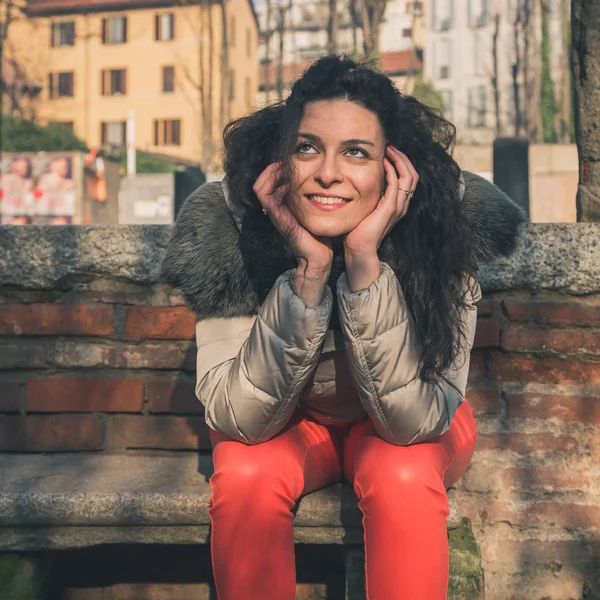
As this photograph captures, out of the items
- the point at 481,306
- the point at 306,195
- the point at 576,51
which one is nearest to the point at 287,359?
the point at 306,195

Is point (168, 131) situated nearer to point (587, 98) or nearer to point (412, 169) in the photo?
point (587, 98)

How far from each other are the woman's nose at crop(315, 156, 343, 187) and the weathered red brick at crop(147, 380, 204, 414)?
1023 millimetres

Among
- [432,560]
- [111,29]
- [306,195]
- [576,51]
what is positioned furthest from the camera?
[111,29]

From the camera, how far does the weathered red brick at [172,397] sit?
2793mm

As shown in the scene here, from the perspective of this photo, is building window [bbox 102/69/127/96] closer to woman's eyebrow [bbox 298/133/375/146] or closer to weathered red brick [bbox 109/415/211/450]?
weathered red brick [bbox 109/415/211/450]

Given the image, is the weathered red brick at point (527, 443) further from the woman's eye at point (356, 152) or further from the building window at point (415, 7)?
the building window at point (415, 7)

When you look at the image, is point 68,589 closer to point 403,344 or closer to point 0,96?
point 403,344

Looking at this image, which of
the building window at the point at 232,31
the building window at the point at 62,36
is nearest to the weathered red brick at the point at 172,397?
the building window at the point at 232,31

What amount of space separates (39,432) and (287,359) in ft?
4.09

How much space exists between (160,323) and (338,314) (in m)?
0.86

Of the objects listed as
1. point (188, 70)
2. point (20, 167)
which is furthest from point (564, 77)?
point (188, 70)

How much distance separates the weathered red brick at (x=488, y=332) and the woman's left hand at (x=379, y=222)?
73 cm

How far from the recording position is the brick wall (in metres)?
2.67

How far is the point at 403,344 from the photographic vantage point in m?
1.96
